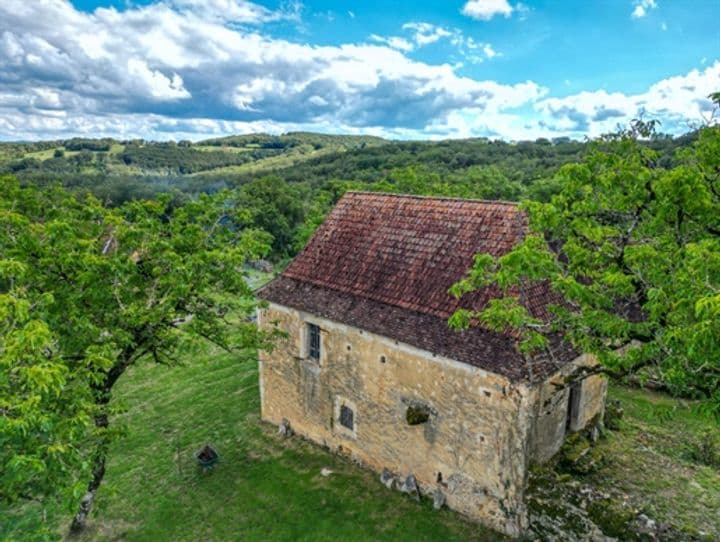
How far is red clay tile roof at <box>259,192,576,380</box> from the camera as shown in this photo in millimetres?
14406

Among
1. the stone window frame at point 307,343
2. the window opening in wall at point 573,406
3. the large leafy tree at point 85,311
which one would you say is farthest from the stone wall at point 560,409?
the large leafy tree at point 85,311

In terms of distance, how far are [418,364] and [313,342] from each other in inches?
194

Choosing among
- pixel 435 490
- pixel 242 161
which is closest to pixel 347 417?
pixel 435 490

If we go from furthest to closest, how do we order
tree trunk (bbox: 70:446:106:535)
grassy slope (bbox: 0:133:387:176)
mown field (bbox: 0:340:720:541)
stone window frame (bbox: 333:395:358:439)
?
grassy slope (bbox: 0:133:387:176) → stone window frame (bbox: 333:395:358:439) → tree trunk (bbox: 70:446:106:535) → mown field (bbox: 0:340:720:541)

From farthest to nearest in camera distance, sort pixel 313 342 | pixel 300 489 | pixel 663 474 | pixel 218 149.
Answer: pixel 218 149, pixel 313 342, pixel 300 489, pixel 663 474

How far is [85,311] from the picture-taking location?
14.0 meters

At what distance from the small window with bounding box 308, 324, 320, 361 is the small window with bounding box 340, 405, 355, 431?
206 cm

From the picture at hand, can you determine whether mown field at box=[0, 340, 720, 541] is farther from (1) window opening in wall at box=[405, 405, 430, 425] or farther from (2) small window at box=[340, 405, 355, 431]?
(1) window opening in wall at box=[405, 405, 430, 425]

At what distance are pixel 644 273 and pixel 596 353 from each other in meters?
1.94

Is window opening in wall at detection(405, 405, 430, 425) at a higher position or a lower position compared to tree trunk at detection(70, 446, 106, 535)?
higher

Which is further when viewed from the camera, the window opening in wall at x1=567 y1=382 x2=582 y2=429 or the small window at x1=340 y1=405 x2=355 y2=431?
the small window at x1=340 y1=405 x2=355 y2=431

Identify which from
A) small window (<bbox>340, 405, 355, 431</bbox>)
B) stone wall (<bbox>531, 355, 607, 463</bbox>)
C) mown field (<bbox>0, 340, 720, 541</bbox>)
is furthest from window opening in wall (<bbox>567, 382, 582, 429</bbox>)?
small window (<bbox>340, 405, 355, 431</bbox>)

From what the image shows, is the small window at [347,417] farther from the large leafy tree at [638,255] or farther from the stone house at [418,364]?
the large leafy tree at [638,255]

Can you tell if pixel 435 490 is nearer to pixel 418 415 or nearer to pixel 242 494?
pixel 418 415
